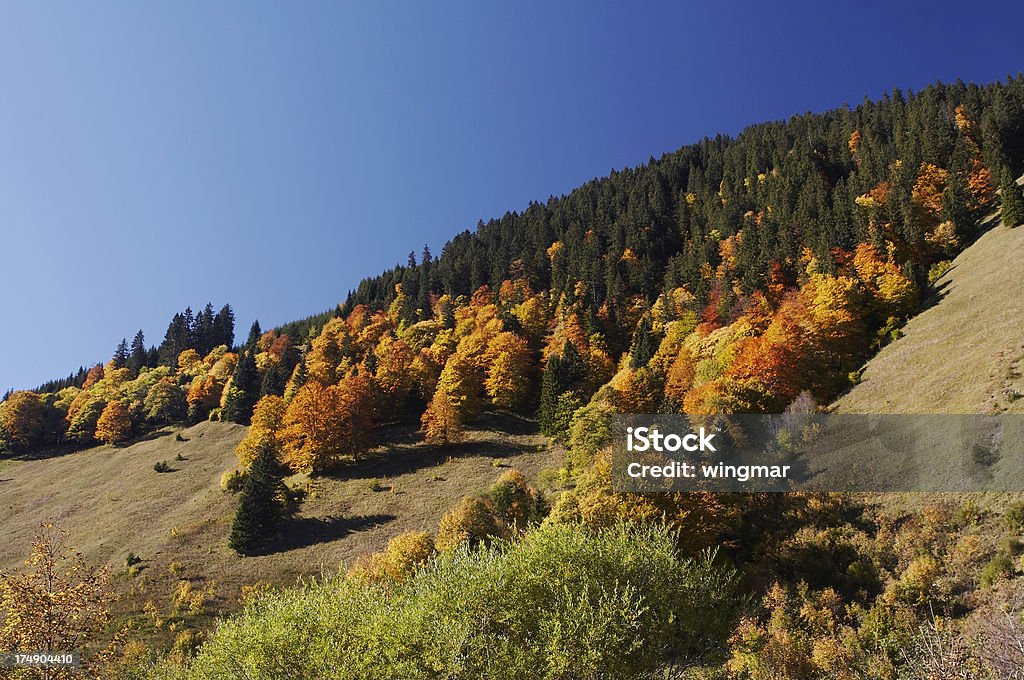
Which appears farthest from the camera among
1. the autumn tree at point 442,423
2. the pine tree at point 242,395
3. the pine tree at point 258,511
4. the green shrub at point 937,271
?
the pine tree at point 242,395

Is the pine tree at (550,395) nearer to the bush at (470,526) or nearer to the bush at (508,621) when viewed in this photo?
the bush at (470,526)

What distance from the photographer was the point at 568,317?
101062 mm

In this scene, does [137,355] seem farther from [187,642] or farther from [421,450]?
[187,642]

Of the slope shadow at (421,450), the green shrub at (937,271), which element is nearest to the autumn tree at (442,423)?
the slope shadow at (421,450)

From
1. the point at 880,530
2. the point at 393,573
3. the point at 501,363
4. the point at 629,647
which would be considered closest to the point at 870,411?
the point at 880,530

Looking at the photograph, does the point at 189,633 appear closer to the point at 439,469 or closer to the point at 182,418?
the point at 439,469

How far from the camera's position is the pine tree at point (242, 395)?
97875 mm

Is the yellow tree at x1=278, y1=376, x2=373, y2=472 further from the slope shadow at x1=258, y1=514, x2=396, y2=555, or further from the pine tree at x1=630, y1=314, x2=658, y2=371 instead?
the pine tree at x1=630, y1=314, x2=658, y2=371

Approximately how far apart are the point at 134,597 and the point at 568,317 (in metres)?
78.0

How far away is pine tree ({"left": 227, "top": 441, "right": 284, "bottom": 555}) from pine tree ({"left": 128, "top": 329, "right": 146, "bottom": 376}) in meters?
107

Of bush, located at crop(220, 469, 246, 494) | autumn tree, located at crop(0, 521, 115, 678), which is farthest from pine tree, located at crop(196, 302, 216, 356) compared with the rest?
autumn tree, located at crop(0, 521, 115, 678)

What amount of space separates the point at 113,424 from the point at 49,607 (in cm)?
10483

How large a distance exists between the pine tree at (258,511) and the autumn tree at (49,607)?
35.5 meters

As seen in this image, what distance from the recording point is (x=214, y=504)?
62.5m
